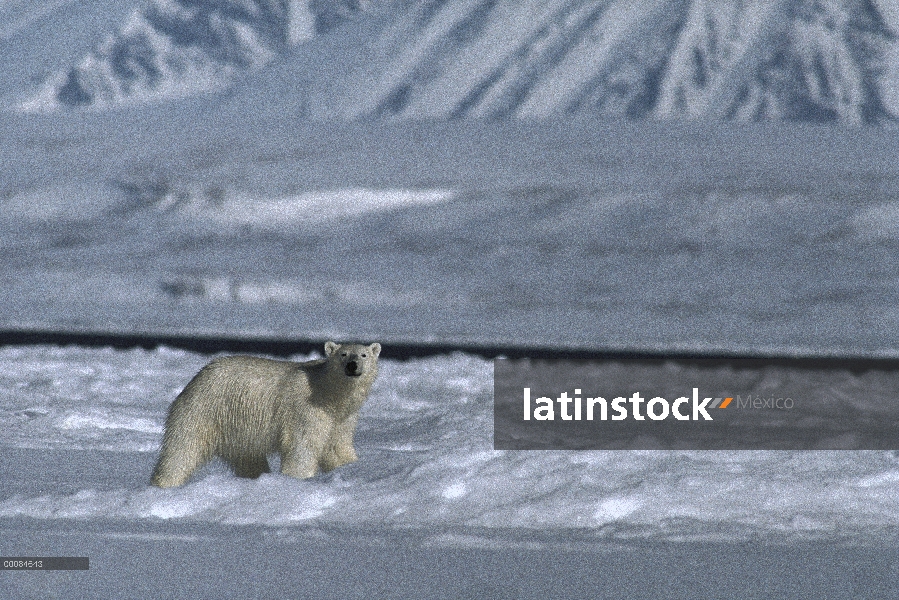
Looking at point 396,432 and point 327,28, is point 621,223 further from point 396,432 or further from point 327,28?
point 327,28

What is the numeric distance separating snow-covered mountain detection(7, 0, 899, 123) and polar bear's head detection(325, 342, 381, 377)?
22356 millimetres

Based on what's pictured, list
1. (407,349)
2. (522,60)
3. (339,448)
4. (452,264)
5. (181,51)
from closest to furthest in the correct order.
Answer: (339,448), (407,349), (452,264), (522,60), (181,51)

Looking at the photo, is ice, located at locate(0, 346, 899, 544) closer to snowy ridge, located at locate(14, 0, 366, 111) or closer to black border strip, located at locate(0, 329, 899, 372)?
black border strip, located at locate(0, 329, 899, 372)

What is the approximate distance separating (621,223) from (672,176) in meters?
1.74

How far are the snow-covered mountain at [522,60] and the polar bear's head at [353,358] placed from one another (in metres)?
22.4

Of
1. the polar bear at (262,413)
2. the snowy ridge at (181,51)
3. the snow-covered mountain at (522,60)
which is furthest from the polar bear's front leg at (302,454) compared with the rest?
the snowy ridge at (181,51)

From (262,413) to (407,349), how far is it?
426 centimetres

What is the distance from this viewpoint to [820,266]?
43.9 feet

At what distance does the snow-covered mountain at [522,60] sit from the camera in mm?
28328

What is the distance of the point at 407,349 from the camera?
855 cm

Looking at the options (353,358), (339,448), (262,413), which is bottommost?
(339,448)

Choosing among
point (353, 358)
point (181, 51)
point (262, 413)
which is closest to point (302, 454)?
point (262, 413)

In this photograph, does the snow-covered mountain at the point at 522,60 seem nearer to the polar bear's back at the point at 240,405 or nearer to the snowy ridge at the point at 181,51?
the snowy ridge at the point at 181,51

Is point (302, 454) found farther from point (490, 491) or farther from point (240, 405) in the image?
point (490, 491)
